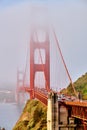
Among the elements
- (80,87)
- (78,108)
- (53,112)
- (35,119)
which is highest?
(80,87)

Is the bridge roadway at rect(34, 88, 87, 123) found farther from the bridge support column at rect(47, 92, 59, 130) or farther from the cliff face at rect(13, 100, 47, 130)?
the cliff face at rect(13, 100, 47, 130)

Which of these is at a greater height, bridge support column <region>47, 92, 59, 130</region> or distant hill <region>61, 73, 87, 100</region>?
distant hill <region>61, 73, 87, 100</region>

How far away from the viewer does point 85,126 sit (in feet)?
81.1

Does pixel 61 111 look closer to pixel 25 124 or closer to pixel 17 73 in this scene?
pixel 25 124

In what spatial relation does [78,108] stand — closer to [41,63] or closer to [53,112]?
[53,112]

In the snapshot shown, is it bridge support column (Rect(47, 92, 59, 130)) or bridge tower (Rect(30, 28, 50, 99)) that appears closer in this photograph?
bridge support column (Rect(47, 92, 59, 130))

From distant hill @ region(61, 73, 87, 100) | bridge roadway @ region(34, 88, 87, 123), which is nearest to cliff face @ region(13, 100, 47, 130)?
bridge roadway @ region(34, 88, 87, 123)

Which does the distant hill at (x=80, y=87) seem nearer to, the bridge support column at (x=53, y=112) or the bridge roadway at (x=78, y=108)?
the bridge support column at (x=53, y=112)

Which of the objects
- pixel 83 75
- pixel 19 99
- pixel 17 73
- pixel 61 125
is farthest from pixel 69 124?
pixel 17 73

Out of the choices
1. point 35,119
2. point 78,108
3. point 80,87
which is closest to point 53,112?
point 78,108

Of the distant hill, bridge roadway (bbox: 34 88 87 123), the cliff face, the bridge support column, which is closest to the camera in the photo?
bridge roadway (bbox: 34 88 87 123)

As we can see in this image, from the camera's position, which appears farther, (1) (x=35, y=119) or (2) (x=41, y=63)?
(2) (x=41, y=63)

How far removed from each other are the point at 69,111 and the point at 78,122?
838mm

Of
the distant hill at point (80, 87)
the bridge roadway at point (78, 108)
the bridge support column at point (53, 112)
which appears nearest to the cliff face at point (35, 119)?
the bridge support column at point (53, 112)
